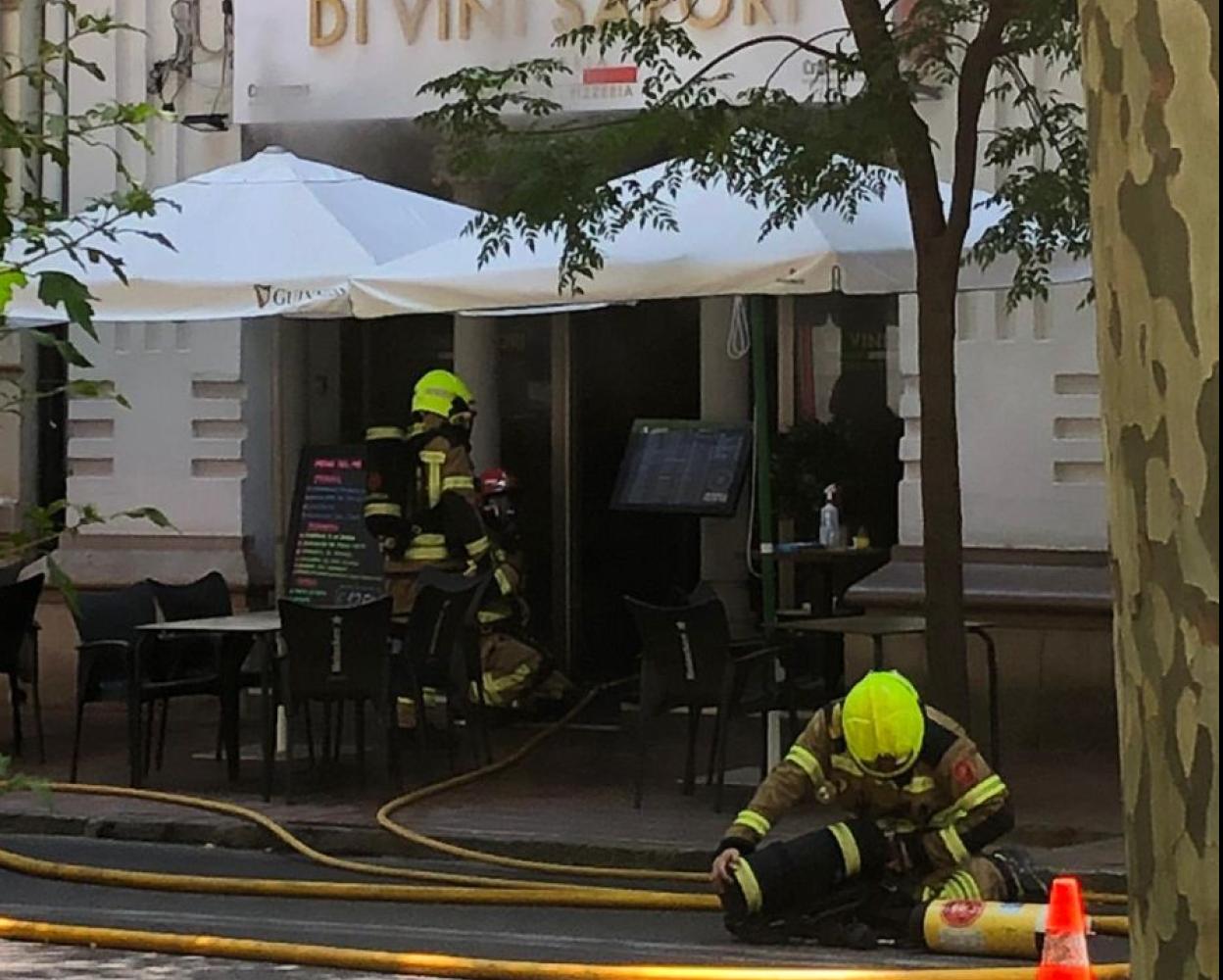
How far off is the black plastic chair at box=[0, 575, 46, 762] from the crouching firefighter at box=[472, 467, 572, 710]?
7.83 feet

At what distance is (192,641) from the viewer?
11.9 metres

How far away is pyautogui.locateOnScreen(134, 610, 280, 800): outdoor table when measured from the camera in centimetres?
1086

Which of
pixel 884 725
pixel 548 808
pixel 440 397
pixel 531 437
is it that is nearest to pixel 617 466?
pixel 531 437

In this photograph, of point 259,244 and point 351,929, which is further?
point 259,244

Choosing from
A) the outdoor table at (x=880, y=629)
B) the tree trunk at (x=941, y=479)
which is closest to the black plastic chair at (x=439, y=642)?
the outdoor table at (x=880, y=629)

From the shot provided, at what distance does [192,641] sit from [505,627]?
175cm

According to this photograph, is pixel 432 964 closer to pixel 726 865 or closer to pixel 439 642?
pixel 726 865

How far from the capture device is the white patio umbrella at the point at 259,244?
1088cm

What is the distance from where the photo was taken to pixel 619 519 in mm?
15094

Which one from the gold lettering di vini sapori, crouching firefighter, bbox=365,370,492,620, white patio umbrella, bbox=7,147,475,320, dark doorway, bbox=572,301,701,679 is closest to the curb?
crouching firefighter, bbox=365,370,492,620

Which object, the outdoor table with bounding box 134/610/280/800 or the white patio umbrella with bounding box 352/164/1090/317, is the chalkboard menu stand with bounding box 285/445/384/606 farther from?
the white patio umbrella with bounding box 352/164/1090/317

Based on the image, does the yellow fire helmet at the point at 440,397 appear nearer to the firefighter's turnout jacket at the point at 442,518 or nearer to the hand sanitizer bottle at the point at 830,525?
the firefighter's turnout jacket at the point at 442,518

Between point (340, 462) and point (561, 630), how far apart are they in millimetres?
1989

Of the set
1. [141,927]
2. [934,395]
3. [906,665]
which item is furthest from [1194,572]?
[906,665]
